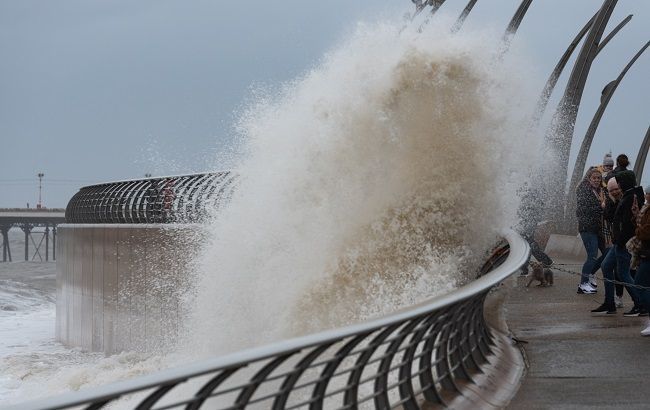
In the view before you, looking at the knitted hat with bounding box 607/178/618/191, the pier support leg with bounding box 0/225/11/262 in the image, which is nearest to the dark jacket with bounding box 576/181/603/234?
the knitted hat with bounding box 607/178/618/191

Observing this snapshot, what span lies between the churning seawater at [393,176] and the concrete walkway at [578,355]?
123 cm

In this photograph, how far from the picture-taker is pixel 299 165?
51.8 ft

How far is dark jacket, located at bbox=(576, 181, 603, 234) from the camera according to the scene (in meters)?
13.7

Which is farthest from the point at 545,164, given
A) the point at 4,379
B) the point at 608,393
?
the point at 4,379

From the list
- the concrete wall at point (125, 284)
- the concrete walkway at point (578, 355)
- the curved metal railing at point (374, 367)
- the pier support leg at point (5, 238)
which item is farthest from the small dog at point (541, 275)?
the pier support leg at point (5, 238)

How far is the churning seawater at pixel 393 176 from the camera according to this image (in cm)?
1397

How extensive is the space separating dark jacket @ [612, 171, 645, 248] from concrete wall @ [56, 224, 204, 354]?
1000 cm

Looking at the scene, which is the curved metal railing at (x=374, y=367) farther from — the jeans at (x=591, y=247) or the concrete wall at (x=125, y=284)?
the concrete wall at (x=125, y=284)

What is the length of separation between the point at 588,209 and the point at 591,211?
0.07 m

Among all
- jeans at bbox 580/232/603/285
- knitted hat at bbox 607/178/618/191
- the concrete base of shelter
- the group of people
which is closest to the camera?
the group of people

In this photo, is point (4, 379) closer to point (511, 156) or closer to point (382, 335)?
point (511, 156)

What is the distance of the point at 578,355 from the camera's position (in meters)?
9.22

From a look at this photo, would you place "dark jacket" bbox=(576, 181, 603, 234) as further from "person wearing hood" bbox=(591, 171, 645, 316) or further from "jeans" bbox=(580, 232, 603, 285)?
"person wearing hood" bbox=(591, 171, 645, 316)

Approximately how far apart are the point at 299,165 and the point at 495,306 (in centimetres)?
578
